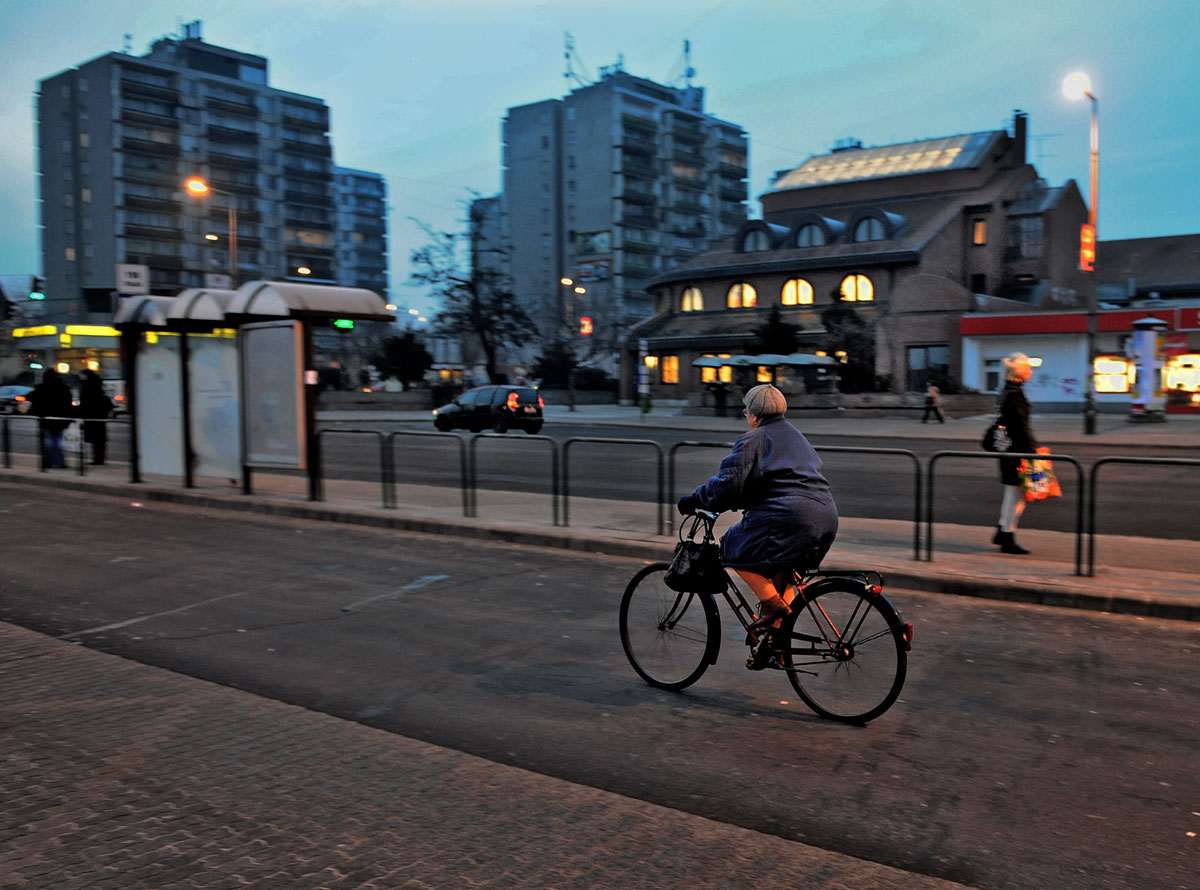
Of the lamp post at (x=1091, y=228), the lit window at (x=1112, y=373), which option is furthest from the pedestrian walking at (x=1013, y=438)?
the lit window at (x=1112, y=373)

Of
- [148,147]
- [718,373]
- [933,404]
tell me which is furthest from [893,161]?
[148,147]

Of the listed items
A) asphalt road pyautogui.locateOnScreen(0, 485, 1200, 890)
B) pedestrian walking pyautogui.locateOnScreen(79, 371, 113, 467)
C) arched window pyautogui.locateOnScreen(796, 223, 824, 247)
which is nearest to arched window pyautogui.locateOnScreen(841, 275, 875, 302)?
arched window pyautogui.locateOnScreen(796, 223, 824, 247)

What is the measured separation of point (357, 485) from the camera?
51.1ft

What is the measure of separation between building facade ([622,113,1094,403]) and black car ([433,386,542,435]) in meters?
15.2

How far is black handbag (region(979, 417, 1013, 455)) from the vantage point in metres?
9.48

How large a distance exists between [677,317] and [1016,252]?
796 inches

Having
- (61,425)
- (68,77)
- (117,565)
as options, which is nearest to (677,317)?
(61,425)

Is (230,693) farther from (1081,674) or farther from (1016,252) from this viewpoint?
(1016,252)

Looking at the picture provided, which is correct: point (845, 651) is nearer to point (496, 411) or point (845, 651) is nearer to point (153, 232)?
point (496, 411)

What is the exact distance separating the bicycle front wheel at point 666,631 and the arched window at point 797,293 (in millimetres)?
52272

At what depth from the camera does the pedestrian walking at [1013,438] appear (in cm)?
931

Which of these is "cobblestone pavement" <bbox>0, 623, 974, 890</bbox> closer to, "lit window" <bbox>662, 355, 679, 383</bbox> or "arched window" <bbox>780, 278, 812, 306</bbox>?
"arched window" <bbox>780, 278, 812, 306</bbox>

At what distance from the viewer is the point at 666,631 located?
575cm

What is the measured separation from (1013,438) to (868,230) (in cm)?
5027
